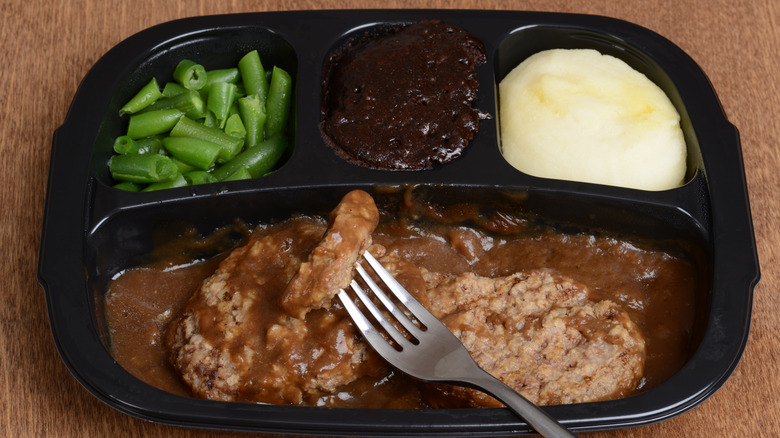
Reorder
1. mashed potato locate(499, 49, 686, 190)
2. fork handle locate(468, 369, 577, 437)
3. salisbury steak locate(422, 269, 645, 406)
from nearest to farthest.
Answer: fork handle locate(468, 369, 577, 437), salisbury steak locate(422, 269, 645, 406), mashed potato locate(499, 49, 686, 190)

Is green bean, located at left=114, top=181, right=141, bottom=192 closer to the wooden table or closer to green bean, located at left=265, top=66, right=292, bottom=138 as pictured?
the wooden table

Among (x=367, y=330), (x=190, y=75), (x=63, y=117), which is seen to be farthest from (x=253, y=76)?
(x=367, y=330)

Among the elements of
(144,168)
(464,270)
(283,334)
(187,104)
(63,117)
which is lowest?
(464,270)

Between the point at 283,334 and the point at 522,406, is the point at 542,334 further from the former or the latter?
the point at 283,334

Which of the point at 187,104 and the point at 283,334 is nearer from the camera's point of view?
the point at 283,334

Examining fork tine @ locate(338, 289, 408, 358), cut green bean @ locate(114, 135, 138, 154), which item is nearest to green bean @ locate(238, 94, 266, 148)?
cut green bean @ locate(114, 135, 138, 154)

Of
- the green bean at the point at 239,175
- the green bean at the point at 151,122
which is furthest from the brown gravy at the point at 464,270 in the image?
the green bean at the point at 151,122

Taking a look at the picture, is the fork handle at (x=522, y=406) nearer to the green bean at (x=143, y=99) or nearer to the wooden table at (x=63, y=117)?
the wooden table at (x=63, y=117)
